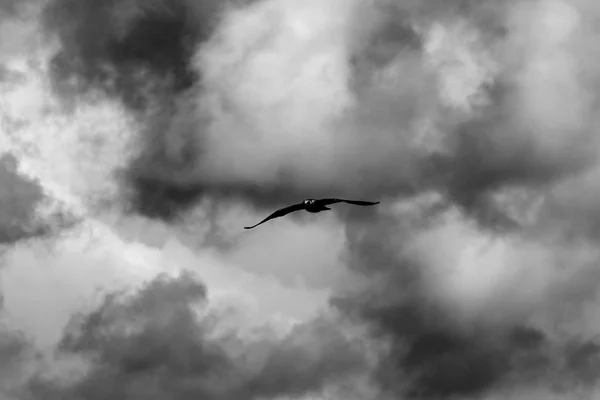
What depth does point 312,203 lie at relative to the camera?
13100 cm

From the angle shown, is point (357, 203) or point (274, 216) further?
point (274, 216)

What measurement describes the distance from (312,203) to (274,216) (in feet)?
32.7

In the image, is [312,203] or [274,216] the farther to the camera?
[274,216]

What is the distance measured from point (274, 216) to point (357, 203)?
43.1ft

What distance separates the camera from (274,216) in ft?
458

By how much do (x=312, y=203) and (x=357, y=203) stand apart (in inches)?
200

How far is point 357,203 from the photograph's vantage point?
429 ft
